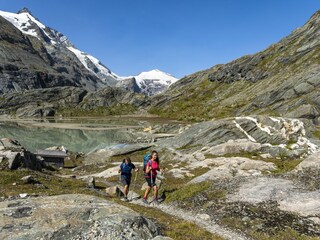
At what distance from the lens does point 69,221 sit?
1393 centimetres

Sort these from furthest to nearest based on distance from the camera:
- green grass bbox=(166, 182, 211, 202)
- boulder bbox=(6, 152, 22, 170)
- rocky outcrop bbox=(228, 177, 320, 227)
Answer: boulder bbox=(6, 152, 22, 170) < green grass bbox=(166, 182, 211, 202) < rocky outcrop bbox=(228, 177, 320, 227)

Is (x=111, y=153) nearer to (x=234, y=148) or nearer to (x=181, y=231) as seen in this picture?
(x=234, y=148)

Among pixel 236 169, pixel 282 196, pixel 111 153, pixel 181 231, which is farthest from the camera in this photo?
pixel 111 153

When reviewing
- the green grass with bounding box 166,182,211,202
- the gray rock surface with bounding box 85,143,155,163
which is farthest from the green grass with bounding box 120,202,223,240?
the gray rock surface with bounding box 85,143,155,163

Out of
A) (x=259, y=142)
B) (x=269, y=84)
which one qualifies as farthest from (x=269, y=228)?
(x=269, y=84)

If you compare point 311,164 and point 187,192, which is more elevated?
point 311,164

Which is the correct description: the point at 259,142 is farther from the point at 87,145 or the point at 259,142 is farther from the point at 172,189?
the point at 87,145

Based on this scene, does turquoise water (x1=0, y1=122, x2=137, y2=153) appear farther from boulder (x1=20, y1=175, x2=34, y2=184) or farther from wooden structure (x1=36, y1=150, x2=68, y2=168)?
boulder (x1=20, y1=175, x2=34, y2=184)

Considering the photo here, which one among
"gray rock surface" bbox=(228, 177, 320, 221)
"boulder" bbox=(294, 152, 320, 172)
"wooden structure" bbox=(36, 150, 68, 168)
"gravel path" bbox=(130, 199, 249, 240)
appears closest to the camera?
"gravel path" bbox=(130, 199, 249, 240)

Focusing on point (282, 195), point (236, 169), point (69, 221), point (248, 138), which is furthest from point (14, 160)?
point (248, 138)

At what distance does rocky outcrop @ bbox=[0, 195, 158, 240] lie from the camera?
1302 centimetres

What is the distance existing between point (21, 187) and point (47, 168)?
24940 mm

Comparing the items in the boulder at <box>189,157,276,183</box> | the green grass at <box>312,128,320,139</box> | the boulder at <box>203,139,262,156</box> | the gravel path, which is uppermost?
the green grass at <box>312,128,320,139</box>

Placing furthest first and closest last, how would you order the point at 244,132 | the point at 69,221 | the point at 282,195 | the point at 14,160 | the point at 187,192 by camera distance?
1. the point at 244,132
2. the point at 14,160
3. the point at 187,192
4. the point at 282,195
5. the point at 69,221
